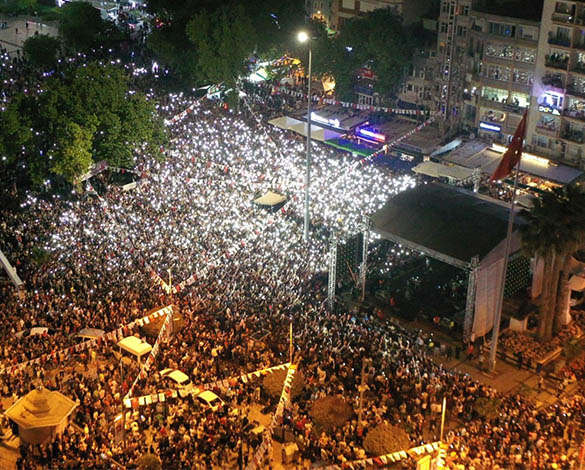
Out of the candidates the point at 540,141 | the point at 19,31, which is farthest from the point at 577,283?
the point at 19,31

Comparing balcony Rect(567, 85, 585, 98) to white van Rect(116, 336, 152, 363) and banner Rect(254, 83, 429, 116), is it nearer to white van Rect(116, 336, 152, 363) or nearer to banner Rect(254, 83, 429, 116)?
banner Rect(254, 83, 429, 116)

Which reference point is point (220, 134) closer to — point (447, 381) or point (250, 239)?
point (250, 239)

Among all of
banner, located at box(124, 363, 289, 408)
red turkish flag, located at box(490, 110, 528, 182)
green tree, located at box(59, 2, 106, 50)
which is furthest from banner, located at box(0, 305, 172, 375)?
green tree, located at box(59, 2, 106, 50)

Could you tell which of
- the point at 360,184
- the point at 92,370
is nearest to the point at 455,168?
the point at 360,184

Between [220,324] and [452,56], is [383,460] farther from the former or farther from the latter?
[452,56]

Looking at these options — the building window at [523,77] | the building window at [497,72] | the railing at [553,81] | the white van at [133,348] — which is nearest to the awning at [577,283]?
the railing at [553,81]

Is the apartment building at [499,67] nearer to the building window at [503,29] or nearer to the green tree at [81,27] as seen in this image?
the building window at [503,29]
